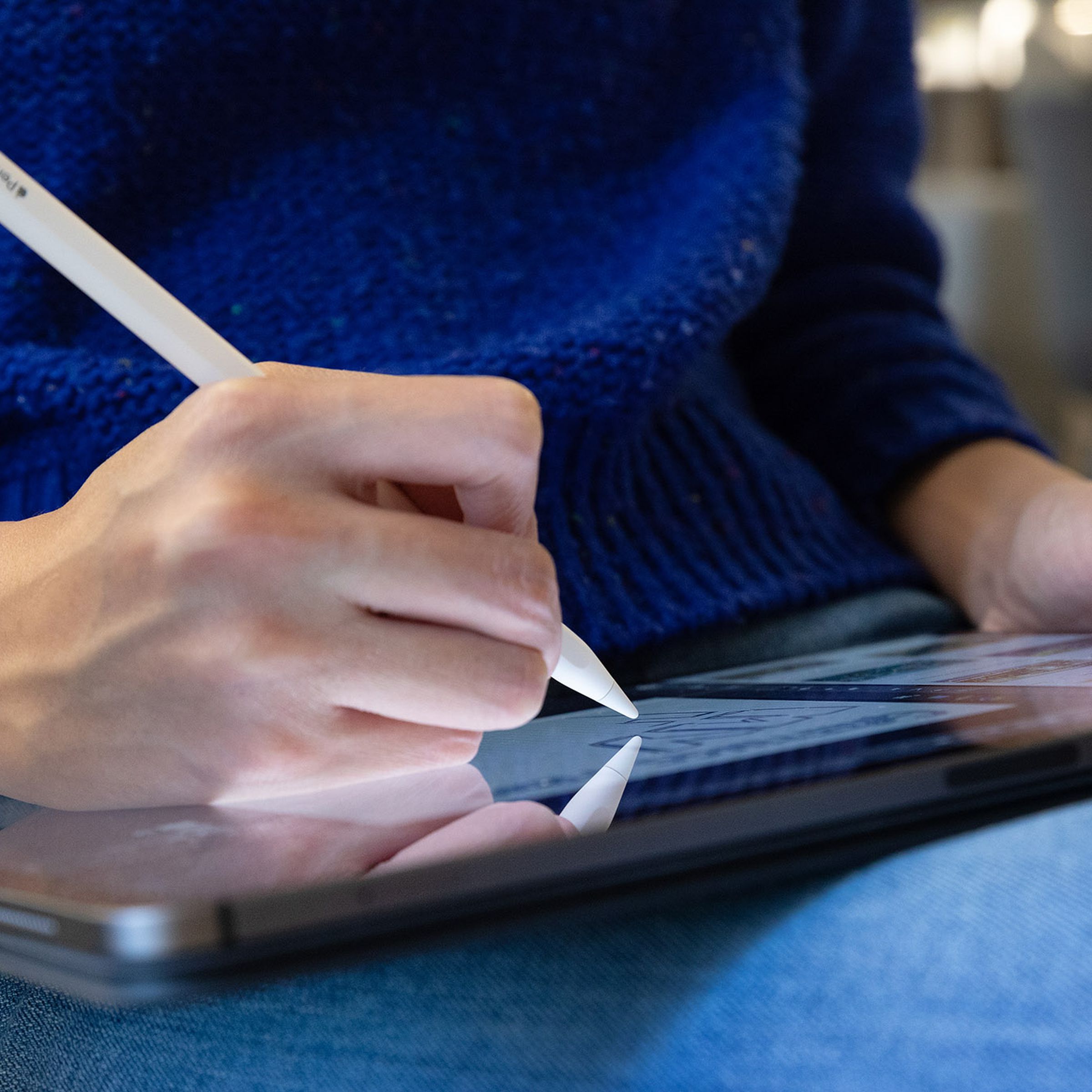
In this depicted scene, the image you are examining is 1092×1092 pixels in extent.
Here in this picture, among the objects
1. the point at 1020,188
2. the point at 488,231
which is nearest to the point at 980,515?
the point at 488,231

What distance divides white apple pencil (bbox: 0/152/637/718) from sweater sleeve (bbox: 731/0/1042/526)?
36 centimetres

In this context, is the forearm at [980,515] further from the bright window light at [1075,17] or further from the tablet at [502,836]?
the bright window light at [1075,17]

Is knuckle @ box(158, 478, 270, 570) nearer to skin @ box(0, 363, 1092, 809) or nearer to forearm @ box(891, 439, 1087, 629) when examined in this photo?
skin @ box(0, 363, 1092, 809)

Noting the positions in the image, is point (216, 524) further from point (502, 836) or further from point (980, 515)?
point (980, 515)

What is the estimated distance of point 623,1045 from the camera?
0.67ft

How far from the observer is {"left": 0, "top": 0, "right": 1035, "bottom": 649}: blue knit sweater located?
35 cm

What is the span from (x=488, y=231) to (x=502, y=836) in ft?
0.96

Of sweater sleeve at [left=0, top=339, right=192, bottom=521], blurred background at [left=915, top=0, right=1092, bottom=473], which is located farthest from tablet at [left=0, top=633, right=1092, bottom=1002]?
blurred background at [left=915, top=0, right=1092, bottom=473]

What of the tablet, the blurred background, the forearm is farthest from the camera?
the blurred background

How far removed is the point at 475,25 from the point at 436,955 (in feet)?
1.06

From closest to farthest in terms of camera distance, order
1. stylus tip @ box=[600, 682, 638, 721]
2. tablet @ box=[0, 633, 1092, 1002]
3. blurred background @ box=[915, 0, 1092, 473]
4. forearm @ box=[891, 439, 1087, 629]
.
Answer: tablet @ box=[0, 633, 1092, 1002]
stylus tip @ box=[600, 682, 638, 721]
forearm @ box=[891, 439, 1087, 629]
blurred background @ box=[915, 0, 1092, 473]

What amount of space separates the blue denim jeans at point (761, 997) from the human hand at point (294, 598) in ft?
0.15

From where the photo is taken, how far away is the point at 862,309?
0.57m

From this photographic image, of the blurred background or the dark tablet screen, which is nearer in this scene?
the dark tablet screen
